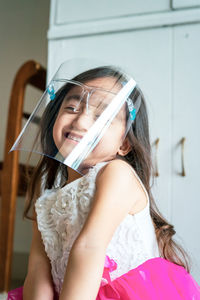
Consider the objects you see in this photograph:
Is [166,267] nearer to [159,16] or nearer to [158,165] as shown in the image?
[158,165]

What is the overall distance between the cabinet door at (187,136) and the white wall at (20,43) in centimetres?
109

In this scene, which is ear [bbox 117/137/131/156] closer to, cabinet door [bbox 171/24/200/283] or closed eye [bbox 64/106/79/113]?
closed eye [bbox 64/106/79/113]

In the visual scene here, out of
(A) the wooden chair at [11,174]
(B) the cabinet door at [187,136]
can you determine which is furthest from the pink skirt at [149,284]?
(A) the wooden chair at [11,174]

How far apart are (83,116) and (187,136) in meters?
0.67

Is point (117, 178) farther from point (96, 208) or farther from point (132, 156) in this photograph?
point (132, 156)

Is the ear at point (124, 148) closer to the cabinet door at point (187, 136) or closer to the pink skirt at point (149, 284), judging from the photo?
the pink skirt at point (149, 284)

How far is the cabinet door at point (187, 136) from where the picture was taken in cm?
124

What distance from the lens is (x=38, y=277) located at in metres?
0.77

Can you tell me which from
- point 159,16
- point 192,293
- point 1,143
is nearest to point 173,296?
point 192,293

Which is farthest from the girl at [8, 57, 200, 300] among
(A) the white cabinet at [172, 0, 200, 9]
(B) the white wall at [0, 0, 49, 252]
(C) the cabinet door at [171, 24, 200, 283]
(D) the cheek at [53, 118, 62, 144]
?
(B) the white wall at [0, 0, 49, 252]

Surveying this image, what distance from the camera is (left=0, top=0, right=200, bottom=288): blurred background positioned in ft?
4.13

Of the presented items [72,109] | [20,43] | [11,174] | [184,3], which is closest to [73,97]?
[72,109]

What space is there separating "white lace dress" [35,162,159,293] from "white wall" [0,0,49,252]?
143 cm

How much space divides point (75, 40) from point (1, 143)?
1020 millimetres
